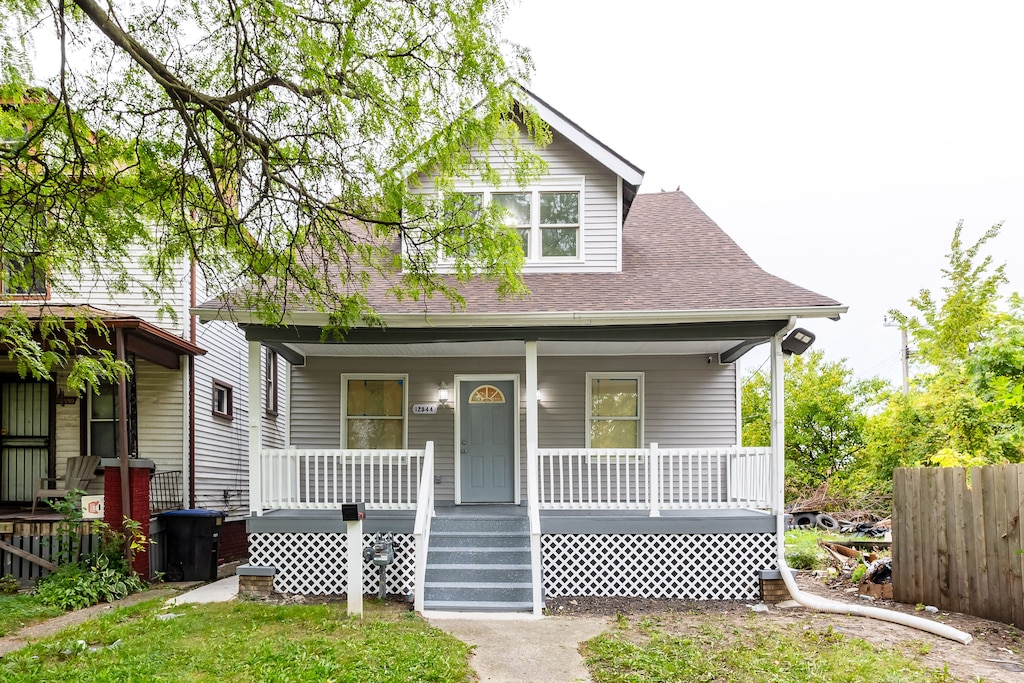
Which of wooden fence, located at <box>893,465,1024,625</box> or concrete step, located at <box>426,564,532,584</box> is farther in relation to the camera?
concrete step, located at <box>426,564,532,584</box>

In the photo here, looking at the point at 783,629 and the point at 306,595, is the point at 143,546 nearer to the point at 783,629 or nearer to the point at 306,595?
the point at 306,595

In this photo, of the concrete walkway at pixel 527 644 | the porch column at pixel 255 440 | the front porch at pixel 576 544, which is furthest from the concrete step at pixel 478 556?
the porch column at pixel 255 440

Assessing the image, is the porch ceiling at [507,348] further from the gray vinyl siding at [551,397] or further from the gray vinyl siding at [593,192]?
the gray vinyl siding at [593,192]

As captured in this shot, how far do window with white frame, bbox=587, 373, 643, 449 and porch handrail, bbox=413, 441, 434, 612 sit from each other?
121 inches

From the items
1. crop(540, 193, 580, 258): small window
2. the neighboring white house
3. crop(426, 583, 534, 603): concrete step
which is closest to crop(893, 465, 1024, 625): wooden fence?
crop(426, 583, 534, 603): concrete step

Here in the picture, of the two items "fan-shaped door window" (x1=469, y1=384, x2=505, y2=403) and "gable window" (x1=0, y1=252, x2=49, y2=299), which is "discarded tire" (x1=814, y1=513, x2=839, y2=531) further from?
"gable window" (x1=0, y1=252, x2=49, y2=299)

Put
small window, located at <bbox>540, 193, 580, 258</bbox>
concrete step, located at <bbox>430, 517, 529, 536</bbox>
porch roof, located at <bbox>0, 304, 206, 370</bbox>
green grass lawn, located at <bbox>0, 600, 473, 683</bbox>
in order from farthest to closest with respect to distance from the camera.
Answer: small window, located at <bbox>540, 193, 580, 258</bbox> < porch roof, located at <bbox>0, 304, 206, 370</bbox> < concrete step, located at <bbox>430, 517, 529, 536</bbox> < green grass lawn, located at <bbox>0, 600, 473, 683</bbox>

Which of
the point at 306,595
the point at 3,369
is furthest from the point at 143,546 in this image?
the point at 3,369

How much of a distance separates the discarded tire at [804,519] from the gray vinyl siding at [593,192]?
31.6 feet

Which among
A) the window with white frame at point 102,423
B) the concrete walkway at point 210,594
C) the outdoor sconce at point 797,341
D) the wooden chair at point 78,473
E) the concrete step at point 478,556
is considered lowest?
the concrete walkway at point 210,594

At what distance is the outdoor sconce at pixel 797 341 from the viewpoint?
9.02 m

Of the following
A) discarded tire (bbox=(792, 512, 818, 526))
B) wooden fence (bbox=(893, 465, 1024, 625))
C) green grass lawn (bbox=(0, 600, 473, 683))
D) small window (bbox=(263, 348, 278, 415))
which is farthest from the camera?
discarded tire (bbox=(792, 512, 818, 526))

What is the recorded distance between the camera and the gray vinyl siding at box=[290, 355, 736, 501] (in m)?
11.1

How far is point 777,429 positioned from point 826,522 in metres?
8.74
